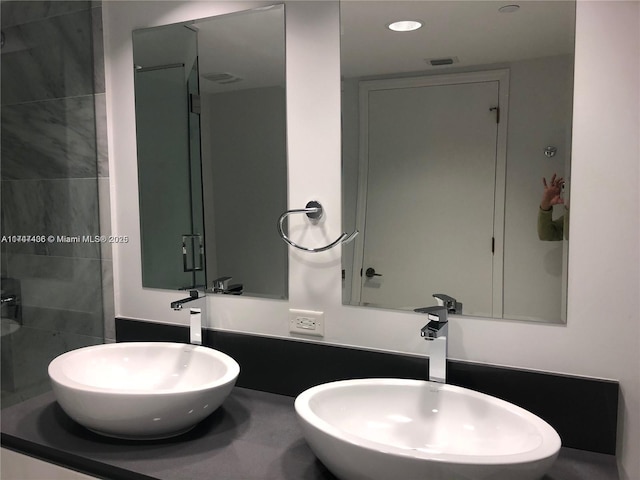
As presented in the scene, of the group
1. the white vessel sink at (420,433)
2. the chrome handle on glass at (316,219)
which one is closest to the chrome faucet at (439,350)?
the white vessel sink at (420,433)

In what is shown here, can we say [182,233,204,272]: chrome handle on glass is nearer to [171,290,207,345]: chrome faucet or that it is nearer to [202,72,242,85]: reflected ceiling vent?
[171,290,207,345]: chrome faucet

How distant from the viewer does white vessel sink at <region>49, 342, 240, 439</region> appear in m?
1.17

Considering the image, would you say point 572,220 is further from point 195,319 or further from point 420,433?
point 195,319

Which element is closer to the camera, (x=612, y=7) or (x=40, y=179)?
(x=612, y=7)

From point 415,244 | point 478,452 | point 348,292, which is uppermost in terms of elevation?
point 415,244

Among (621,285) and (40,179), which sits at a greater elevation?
(40,179)

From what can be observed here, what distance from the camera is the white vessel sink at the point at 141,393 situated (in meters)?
1.17

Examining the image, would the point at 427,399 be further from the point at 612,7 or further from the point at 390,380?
the point at 612,7

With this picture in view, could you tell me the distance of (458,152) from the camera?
1345 millimetres

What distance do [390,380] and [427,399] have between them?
0.10 metres

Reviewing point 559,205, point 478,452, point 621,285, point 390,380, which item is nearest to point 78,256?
point 390,380

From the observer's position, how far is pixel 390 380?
129 cm

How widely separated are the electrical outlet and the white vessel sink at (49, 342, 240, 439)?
0.24 m

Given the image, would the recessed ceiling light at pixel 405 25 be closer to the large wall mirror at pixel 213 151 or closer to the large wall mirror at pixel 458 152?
the large wall mirror at pixel 458 152
